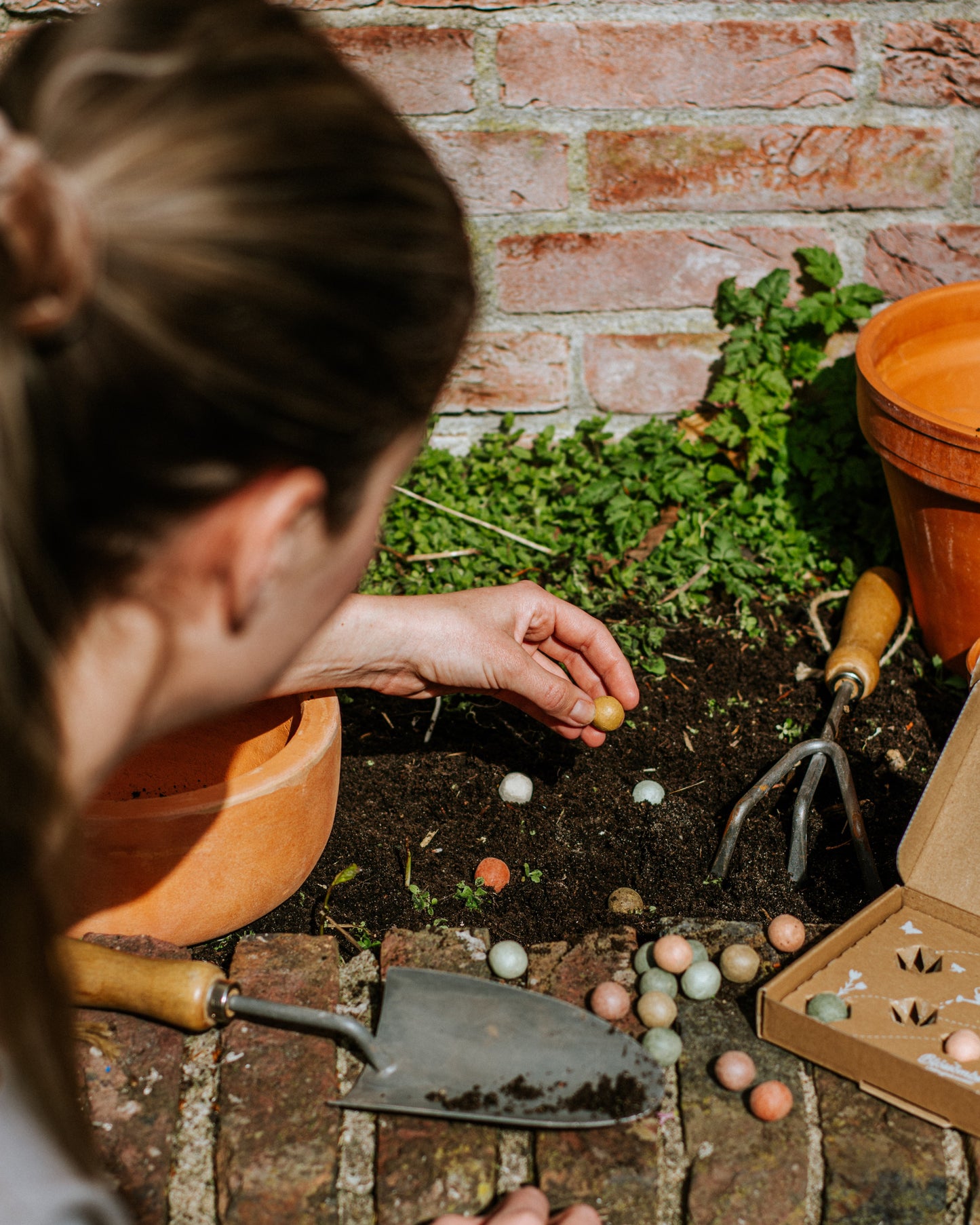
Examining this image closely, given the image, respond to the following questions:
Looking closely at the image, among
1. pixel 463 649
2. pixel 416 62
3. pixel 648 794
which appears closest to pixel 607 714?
pixel 648 794

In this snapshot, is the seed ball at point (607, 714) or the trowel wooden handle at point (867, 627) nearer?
→ the seed ball at point (607, 714)

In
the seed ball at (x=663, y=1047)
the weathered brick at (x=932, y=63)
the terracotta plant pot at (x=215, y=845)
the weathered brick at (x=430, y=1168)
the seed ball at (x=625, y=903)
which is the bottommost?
the seed ball at (x=625, y=903)

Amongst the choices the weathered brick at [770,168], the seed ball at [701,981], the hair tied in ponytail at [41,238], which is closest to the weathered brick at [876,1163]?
the seed ball at [701,981]

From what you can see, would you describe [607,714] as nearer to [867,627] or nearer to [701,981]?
[701,981]

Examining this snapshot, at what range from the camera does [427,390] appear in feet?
2.97

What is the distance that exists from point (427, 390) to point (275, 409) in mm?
169

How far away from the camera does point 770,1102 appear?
1311mm

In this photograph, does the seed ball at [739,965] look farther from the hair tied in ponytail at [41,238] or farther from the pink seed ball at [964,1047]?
the hair tied in ponytail at [41,238]

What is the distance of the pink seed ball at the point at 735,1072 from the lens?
1351mm

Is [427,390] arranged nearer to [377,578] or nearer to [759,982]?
[759,982]

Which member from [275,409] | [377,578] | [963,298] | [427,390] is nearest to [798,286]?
[963,298]

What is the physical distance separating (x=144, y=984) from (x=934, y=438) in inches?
56.9

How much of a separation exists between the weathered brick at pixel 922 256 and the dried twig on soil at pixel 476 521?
0.93m

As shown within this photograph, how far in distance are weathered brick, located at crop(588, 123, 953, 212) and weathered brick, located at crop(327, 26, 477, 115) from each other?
294mm
